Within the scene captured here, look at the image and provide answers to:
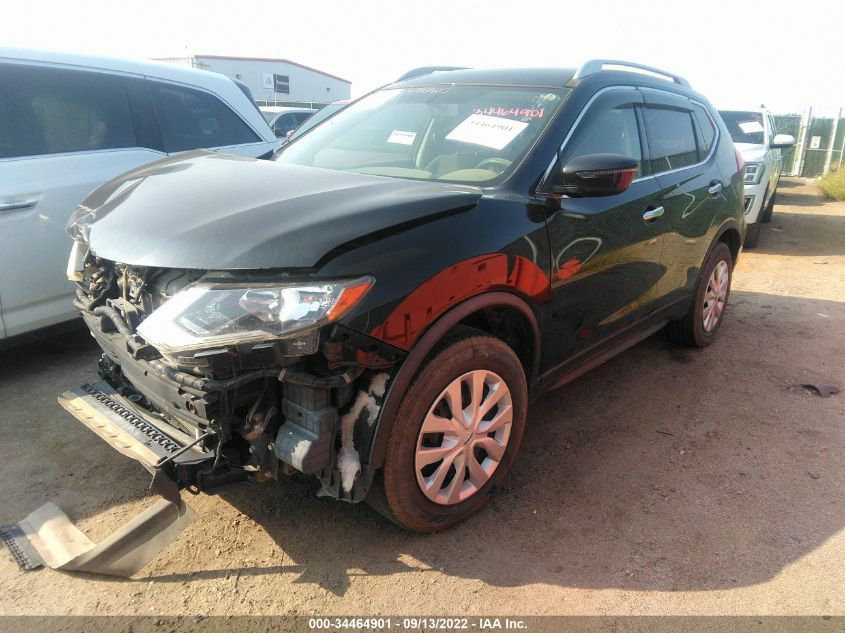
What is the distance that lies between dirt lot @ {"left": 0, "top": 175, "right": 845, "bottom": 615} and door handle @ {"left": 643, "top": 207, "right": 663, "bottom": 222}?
45.1 inches

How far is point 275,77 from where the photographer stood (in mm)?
36000

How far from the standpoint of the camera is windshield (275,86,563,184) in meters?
2.87

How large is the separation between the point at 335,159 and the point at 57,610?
2.24 m

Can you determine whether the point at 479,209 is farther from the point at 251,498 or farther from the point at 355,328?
the point at 251,498

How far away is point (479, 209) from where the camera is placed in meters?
2.44

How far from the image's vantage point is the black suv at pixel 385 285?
6.57 feet

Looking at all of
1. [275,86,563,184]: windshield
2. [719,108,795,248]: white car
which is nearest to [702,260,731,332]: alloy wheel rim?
[275,86,563,184]: windshield

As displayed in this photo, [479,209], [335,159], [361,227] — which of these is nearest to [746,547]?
[479,209]

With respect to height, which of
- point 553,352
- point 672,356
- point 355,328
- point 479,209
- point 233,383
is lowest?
point 672,356

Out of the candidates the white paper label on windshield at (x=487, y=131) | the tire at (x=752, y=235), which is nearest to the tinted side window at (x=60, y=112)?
the white paper label on windshield at (x=487, y=131)

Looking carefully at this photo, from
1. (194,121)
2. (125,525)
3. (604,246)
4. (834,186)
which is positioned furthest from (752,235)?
(125,525)

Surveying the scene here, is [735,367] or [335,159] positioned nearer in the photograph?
[335,159]

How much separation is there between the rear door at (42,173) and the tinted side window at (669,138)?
333cm

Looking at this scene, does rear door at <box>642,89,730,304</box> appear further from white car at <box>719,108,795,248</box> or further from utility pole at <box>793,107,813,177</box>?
utility pole at <box>793,107,813,177</box>
